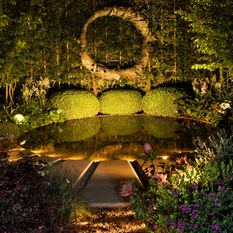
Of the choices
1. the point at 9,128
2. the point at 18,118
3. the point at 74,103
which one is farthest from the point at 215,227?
the point at 74,103

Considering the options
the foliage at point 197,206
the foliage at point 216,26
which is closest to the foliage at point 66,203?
the foliage at point 197,206

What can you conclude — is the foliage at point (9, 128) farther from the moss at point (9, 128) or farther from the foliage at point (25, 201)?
the foliage at point (25, 201)

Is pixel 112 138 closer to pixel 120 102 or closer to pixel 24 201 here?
pixel 120 102

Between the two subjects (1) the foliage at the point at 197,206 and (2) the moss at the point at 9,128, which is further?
(2) the moss at the point at 9,128

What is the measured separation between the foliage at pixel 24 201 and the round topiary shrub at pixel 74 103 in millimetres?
7698

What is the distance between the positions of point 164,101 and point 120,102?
159 centimetres

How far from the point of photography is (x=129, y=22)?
1127cm

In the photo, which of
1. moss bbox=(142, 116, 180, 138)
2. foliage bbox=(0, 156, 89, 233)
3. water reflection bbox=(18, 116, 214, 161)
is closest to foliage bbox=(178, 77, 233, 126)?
water reflection bbox=(18, 116, 214, 161)

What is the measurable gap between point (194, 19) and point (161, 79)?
433cm

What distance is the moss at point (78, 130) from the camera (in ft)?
26.0

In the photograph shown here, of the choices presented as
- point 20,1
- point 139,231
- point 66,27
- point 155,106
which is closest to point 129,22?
point 66,27

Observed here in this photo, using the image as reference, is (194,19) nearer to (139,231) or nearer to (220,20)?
(220,20)

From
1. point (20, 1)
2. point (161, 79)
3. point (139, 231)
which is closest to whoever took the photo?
point (139, 231)

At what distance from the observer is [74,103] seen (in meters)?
10.4
